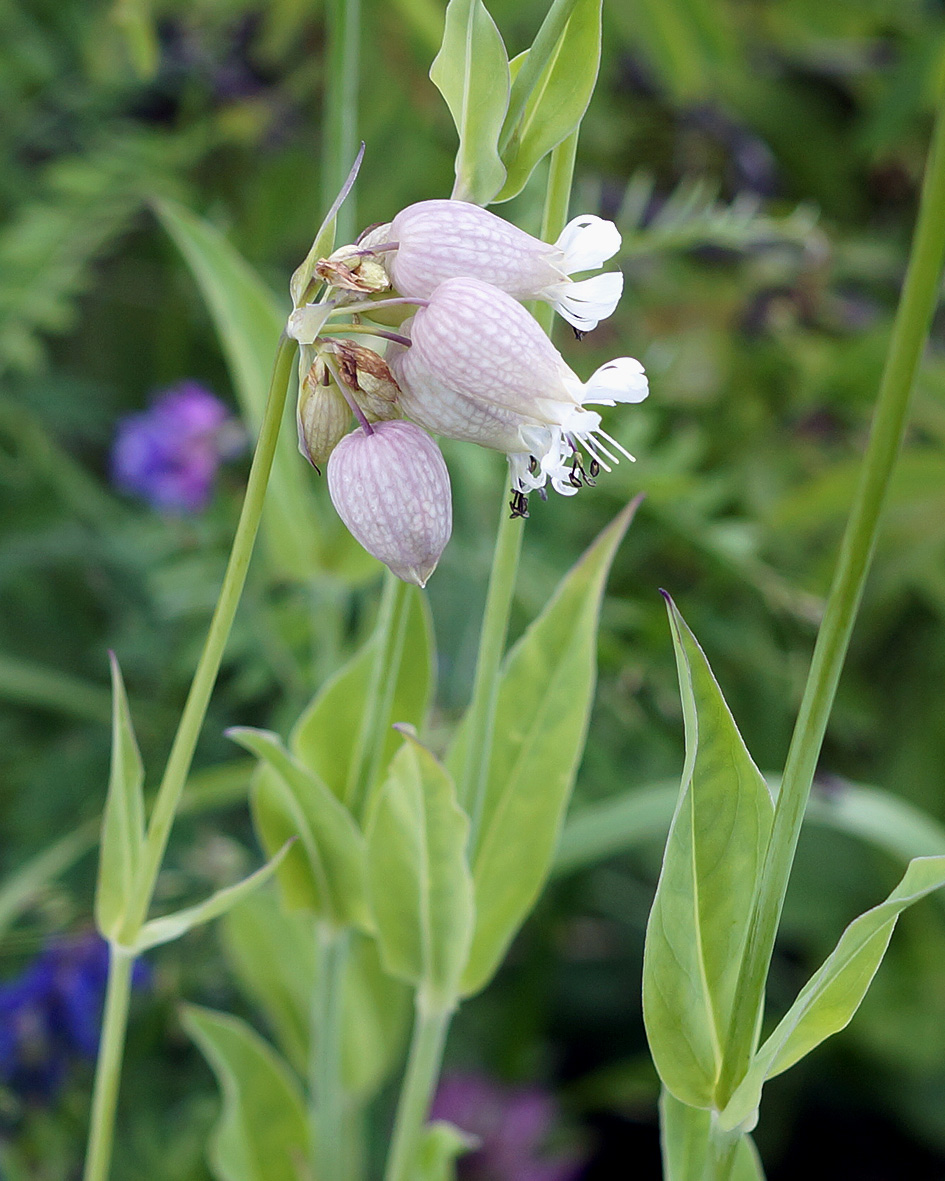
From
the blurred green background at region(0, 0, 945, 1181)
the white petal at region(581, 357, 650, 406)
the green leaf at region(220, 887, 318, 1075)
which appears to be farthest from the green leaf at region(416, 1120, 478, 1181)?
the white petal at region(581, 357, 650, 406)

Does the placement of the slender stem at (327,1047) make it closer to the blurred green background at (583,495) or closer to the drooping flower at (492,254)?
the blurred green background at (583,495)

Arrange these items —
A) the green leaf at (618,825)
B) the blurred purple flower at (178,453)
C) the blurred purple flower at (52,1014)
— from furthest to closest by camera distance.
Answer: the blurred purple flower at (178,453)
the blurred purple flower at (52,1014)
the green leaf at (618,825)

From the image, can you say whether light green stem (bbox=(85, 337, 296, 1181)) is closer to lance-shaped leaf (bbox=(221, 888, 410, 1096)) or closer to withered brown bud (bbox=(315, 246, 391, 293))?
withered brown bud (bbox=(315, 246, 391, 293))

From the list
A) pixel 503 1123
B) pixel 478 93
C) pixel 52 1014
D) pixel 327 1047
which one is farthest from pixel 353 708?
pixel 503 1123

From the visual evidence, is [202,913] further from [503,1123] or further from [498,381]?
[503,1123]

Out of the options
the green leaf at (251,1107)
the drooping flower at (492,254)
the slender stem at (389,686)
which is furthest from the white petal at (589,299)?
the green leaf at (251,1107)

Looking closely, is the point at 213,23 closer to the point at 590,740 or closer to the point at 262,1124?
the point at 590,740
